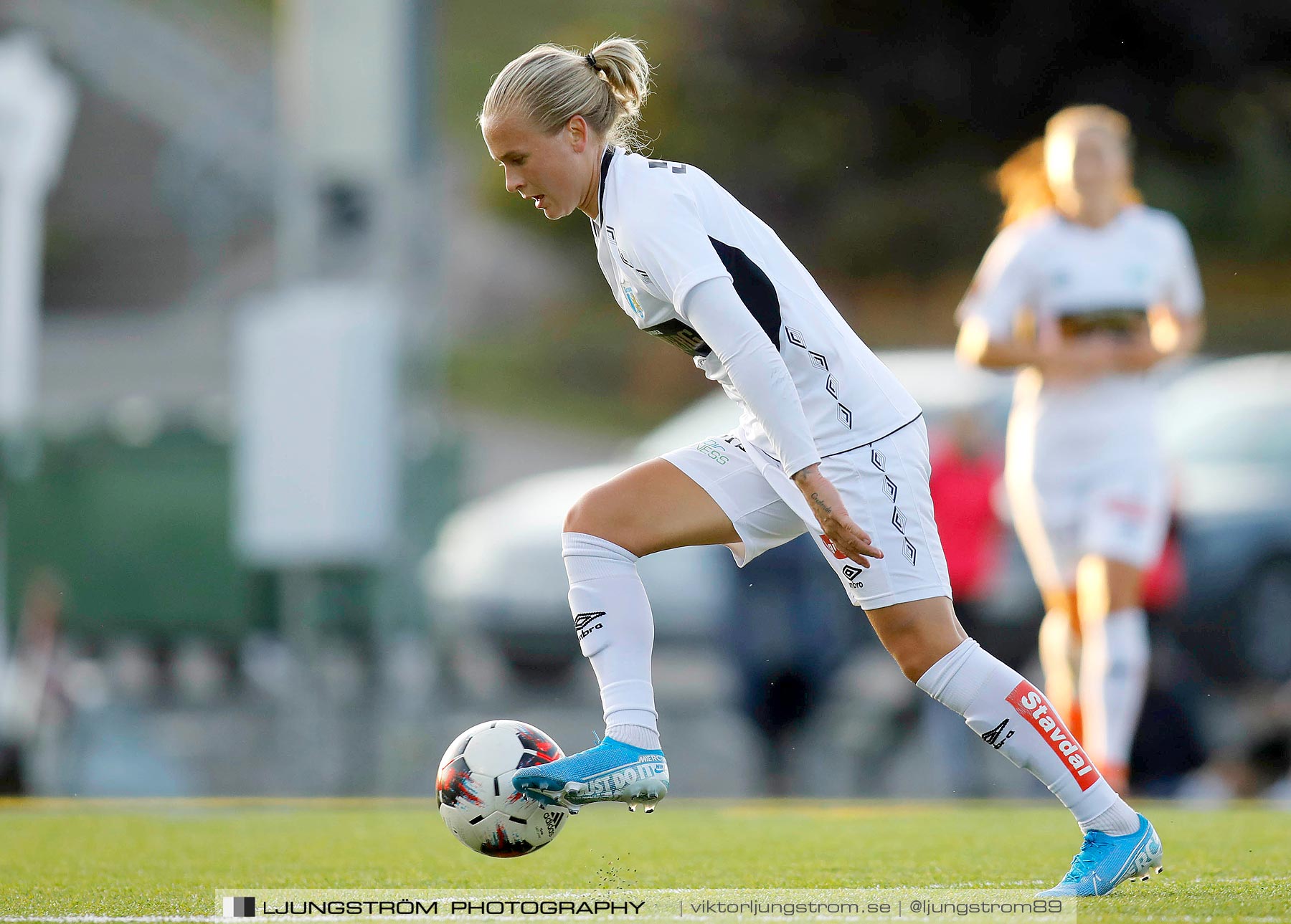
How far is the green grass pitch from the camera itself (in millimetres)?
4531

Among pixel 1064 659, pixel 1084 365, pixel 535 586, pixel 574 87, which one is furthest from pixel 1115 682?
pixel 535 586

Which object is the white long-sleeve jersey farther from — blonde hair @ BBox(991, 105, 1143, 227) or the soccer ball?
blonde hair @ BBox(991, 105, 1143, 227)

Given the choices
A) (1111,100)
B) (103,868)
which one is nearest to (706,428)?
(103,868)

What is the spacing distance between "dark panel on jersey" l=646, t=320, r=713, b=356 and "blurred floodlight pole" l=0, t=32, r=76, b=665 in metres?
8.82

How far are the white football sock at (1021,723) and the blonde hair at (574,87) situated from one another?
153 cm

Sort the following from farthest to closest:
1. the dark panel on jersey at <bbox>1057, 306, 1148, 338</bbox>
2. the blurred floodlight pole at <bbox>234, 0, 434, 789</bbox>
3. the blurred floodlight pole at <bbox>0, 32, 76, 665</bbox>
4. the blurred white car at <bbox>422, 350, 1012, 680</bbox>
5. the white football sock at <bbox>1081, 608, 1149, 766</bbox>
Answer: the blurred white car at <bbox>422, 350, 1012, 680</bbox>, the blurred floodlight pole at <bbox>0, 32, 76, 665</bbox>, the blurred floodlight pole at <bbox>234, 0, 434, 789</bbox>, the dark panel on jersey at <bbox>1057, 306, 1148, 338</bbox>, the white football sock at <bbox>1081, 608, 1149, 766</bbox>

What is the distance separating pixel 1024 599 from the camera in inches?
453

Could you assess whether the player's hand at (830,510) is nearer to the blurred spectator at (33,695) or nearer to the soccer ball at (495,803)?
the soccer ball at (495,803)

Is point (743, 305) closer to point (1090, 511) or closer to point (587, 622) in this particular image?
point (587, 622)

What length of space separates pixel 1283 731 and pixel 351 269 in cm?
541

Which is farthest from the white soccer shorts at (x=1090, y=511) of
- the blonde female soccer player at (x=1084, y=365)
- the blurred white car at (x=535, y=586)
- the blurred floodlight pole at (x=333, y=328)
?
the blurred white car at (x=535, y=586)

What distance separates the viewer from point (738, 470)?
15.0 ft

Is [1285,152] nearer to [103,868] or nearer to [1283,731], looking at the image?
[1283,731]

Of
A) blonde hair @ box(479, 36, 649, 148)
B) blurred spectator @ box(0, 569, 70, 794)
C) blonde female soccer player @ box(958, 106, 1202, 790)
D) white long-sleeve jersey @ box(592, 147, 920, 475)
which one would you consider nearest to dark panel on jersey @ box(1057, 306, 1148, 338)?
blonde female soccer player @ box(958, 106, 1202, 790)
